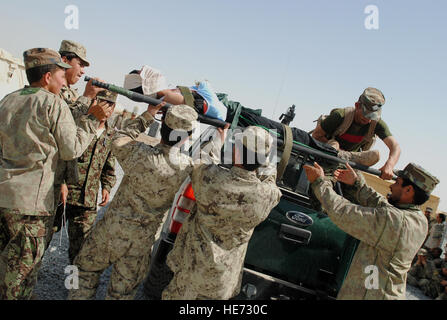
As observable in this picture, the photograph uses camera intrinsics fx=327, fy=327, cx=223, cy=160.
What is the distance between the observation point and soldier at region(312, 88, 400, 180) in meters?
3.97

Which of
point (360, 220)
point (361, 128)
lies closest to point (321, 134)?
point (361, 128)

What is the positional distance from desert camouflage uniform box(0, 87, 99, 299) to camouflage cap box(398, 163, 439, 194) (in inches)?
112

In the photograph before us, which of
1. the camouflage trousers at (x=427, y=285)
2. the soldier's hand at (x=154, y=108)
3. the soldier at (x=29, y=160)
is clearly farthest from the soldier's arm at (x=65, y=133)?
the camouflage trousers at (x=427, y=285)

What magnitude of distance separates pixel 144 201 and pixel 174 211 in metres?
0.41

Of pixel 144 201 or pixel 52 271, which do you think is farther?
pixel 52 271

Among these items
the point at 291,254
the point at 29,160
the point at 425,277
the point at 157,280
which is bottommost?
the point at 425,277

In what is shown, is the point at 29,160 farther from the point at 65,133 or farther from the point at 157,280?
the point at 157,280

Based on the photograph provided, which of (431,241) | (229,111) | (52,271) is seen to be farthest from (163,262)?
(431,241)

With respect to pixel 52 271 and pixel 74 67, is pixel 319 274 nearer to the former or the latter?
pixel 52 271

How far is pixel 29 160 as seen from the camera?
2562 mm

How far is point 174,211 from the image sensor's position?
10.1 feet

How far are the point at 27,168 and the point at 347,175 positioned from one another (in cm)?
288

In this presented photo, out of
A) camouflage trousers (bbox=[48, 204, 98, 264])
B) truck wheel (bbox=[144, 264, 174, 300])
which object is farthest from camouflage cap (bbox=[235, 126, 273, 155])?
camouflage trousers (bbox=[48, 204, 98, 264])

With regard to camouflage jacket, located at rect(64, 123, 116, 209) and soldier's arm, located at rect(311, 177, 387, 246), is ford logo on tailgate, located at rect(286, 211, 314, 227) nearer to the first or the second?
soldier's arm, located at rect(311, 177, 387, 246)
